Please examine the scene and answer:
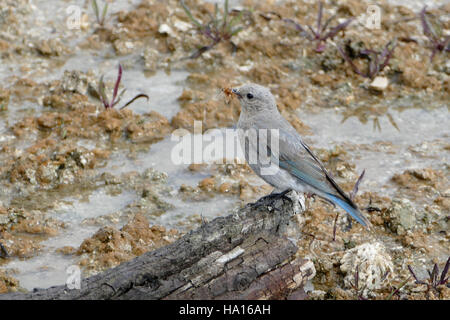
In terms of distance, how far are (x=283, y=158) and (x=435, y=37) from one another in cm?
383

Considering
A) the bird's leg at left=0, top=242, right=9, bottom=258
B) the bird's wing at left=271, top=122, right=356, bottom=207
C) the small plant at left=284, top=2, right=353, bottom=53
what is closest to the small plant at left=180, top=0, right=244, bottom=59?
the small plant at left=284, top=2, right=353, bottom=53

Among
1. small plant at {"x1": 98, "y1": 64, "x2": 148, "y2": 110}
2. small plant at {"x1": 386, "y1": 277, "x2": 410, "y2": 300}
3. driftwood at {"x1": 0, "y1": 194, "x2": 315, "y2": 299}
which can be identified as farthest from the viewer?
small plant at {"x1": 98, "y1": 64, "x2": 148, "y2": 110}

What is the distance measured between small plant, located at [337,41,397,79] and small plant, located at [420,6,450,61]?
57 centimetres

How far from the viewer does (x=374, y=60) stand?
7379 millimetres

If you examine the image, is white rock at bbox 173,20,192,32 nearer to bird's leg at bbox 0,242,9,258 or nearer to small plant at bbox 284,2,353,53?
small plant at bbox 284,2,353,53

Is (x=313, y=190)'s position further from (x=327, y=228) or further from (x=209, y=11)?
(x=209, y=11)

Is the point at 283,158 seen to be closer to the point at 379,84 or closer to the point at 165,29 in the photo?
the point at 379,84

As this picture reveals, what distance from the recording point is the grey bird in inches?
188

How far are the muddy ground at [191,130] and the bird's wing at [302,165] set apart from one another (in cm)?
52

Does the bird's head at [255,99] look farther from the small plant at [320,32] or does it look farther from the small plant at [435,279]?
the small plant at [320,32]

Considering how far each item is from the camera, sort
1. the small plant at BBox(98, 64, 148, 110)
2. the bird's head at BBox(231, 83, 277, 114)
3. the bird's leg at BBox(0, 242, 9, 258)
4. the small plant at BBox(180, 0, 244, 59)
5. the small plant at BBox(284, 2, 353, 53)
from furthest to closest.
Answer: the small plant at BBox(284, 2, 353, 53), the small plant at BBox(180, 0, 244, 59), the small plant at BBox(98, 64, 148, 110), the bird's head at BBox(231, 83, 277, 114), the bird's leg at BBox(0, 242, 9, 258)

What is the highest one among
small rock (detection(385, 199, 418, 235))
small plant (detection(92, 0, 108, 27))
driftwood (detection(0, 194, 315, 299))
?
small plant (detection(92, 0, 108, 27))
